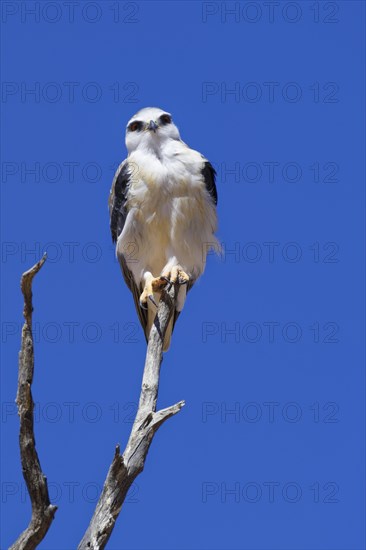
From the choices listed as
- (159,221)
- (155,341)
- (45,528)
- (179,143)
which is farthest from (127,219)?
(45,528)

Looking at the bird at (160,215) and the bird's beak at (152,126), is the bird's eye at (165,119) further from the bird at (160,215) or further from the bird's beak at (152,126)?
the bird's beak at (152,126)

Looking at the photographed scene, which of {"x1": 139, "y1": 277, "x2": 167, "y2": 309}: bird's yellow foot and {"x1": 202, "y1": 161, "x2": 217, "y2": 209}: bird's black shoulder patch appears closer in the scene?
{"x1": 139, "y1": 277, "x2": 167, "y2": 309}: bird's yellow foot

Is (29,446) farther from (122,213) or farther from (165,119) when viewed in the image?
(165,119)

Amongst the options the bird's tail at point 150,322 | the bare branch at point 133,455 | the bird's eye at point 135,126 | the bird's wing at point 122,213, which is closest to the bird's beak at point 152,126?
the bird's eye at point 135,126

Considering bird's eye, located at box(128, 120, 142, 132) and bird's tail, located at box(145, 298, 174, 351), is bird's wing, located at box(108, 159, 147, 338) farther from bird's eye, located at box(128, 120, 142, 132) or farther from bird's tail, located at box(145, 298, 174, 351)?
bird's eye, located at box(128, 120, 142, 132)

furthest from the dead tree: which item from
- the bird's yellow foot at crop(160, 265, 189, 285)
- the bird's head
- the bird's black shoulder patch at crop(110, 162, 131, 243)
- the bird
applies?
the bird's head

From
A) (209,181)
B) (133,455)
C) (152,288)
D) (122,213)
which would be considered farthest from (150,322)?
(133,455)

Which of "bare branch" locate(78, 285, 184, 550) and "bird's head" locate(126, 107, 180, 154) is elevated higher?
"bird's head" locate(126, 107, 180, 154)
